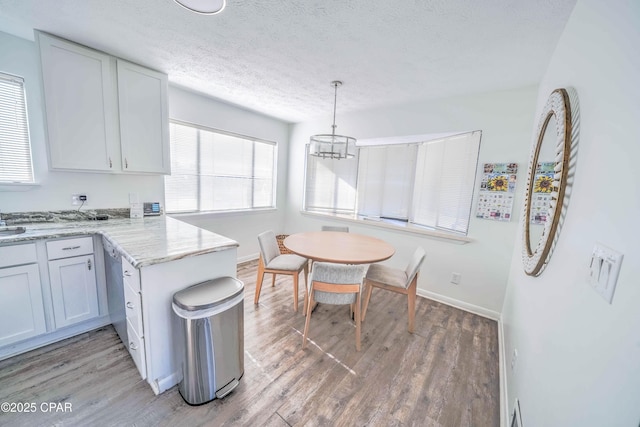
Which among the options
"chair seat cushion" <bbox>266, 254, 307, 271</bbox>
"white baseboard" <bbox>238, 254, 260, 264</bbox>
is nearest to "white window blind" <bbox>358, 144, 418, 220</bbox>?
"chair seat cushion" <bbox>266, 254, 307, 271</bbox>

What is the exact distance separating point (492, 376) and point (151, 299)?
2.59m

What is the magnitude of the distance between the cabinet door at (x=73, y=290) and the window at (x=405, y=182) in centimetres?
304

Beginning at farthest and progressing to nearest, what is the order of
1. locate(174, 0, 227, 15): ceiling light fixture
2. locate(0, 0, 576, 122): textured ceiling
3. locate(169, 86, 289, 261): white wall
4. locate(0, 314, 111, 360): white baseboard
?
locate(169, 86, 289, 261): white wall < locate(0, 314, 111, 360): white baseboard < locate(0, 0, 576, 122): textured ceiling < locate(174, 0, 227, 15): ceiling light fixture

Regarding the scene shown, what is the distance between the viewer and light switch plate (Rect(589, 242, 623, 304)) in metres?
0.59

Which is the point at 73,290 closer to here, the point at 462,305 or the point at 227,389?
the point at 227,389

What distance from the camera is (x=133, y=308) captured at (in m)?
1.58

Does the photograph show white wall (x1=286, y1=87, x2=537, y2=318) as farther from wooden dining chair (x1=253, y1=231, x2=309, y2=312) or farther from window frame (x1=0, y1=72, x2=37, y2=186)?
window frame (x1=0, y1=72, x2=37, y2=186)

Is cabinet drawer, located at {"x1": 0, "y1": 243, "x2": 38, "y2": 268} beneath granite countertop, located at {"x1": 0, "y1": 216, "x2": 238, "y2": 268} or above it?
beneath

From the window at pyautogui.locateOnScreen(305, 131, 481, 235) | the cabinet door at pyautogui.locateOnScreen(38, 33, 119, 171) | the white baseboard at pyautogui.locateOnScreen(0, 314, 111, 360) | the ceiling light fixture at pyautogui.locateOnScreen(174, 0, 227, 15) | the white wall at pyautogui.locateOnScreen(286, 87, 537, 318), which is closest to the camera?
the ceiling light fixture at pyautogui.locateOnScreen(174, 0, 227, 15)

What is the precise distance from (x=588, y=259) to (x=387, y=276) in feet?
5.87

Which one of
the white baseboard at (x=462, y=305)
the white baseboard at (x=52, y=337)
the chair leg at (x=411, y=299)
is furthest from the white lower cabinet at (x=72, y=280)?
the white baseboard at (x=462, y=305)

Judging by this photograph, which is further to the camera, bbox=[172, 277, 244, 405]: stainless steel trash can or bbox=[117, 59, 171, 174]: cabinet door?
bbox=[117, 59, 171, 174]: cabinet door

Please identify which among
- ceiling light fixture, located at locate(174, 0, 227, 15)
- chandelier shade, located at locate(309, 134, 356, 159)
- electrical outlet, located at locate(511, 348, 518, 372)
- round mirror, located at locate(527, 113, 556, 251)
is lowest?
electrical outlet, located at locate(511, 348, 518, 372)

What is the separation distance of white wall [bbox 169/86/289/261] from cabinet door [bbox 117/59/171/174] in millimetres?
480
